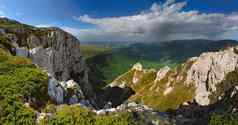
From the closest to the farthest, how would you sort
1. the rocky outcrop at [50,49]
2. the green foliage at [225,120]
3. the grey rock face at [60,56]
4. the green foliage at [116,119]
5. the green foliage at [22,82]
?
the green foliage at [116,119] → the green foliage at [22,82] → the green foliage at [225,120] → the rocky outcrop at [50,49] → the grey rock face at [60,56]

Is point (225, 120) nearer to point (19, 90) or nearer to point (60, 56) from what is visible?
point (19, 90)

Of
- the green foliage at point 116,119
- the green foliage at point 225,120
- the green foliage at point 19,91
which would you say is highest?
the green foliage at point 19,91

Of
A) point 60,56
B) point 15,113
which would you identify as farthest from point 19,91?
point 60,56

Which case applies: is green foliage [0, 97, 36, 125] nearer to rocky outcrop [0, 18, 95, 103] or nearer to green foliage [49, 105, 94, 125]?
green foliage [49, 105, 94, 125]

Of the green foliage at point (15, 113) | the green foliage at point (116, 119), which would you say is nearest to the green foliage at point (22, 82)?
the green foliage at point (15, 113)

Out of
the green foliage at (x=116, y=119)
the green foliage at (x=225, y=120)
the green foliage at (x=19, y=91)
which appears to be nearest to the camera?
the green foliage at (x=19, y=91)

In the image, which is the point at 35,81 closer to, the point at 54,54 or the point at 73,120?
the point at 73,120

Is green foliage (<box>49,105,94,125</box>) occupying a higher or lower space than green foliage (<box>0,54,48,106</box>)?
lower

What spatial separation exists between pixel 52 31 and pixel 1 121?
120 m

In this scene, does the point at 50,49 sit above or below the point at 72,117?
above

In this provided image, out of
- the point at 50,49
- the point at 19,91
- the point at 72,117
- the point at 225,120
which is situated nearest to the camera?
the point at 72,117

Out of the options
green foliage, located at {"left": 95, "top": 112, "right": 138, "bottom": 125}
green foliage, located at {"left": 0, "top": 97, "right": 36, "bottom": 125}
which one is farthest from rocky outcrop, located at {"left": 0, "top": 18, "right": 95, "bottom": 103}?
green foliage, located at {"left": 95, "top": 112, "right": 138, "bottom": 125}

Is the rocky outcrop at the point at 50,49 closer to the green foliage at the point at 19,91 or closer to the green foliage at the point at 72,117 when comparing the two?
the green foliage at the point at 19,91

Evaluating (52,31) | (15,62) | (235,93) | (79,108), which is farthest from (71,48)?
(79,108)
